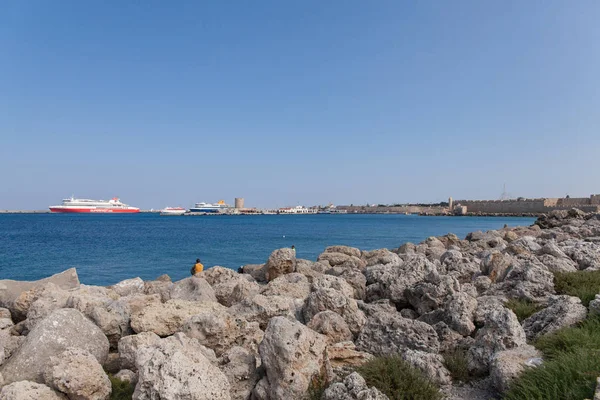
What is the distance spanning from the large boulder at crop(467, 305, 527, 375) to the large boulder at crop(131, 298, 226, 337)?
4.08 meters

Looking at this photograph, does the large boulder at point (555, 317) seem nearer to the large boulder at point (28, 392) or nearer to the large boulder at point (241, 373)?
the large boulder at point (241, 373)

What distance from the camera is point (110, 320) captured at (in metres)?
6.65

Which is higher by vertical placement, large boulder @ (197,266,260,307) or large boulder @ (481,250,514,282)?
large boulder @ (481,250,514,282)

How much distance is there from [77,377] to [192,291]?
4359mm

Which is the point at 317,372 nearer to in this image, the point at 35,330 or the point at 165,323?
the point at 165,323

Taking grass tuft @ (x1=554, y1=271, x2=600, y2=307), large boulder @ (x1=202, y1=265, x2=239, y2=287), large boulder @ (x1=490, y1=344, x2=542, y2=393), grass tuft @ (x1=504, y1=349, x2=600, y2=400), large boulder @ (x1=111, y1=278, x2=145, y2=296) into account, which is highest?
grass tuft @ (x1=554, y1=271, x2=600, y2=307)

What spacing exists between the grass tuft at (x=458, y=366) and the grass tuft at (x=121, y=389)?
3.85 metres

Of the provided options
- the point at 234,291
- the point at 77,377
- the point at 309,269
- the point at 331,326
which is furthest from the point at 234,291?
the point at 77,377

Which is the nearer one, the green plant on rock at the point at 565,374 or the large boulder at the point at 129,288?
the green plant on rock at the point at 565,374

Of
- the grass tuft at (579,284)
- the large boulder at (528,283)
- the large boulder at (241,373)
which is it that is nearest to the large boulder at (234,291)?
the large boulder at (241,373)

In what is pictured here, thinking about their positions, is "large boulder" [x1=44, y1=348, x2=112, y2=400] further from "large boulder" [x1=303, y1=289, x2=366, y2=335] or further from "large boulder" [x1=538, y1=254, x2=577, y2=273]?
"large boulder" [x1=538, y1=254, x2=577, y2=273]

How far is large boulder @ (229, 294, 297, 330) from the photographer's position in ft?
23.1

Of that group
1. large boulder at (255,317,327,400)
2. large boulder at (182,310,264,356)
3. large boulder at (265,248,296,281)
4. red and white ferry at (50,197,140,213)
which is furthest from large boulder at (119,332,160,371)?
red and white ferry at (50,197,140,213)

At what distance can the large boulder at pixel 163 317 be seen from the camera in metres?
6.50
